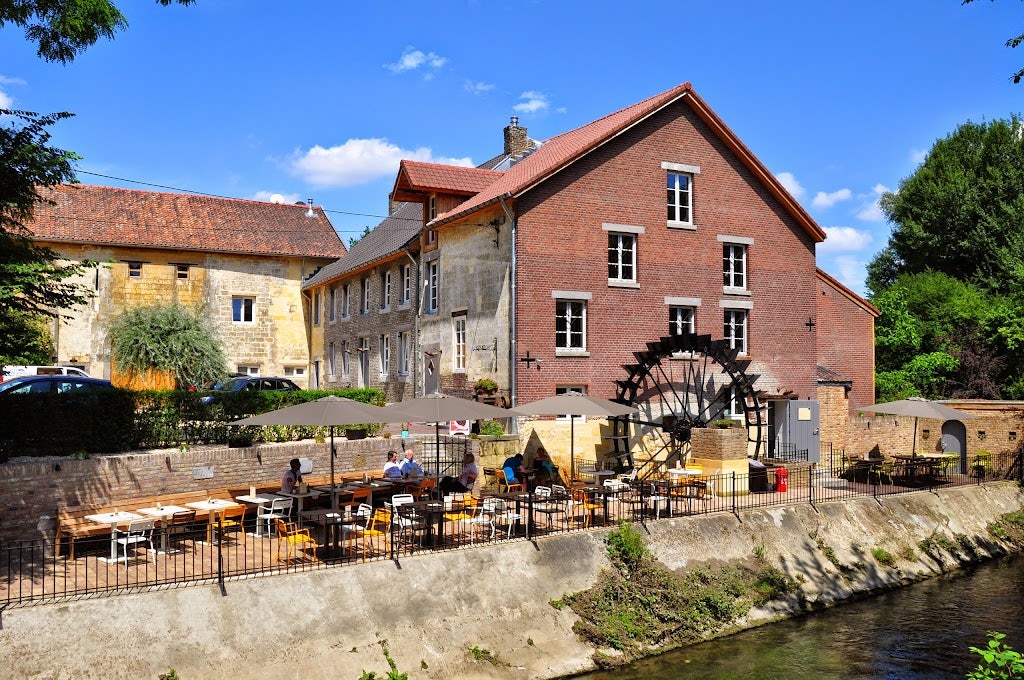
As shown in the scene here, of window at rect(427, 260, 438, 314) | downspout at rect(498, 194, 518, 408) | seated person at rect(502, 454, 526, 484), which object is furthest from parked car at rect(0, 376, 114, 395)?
window at rect(427, 260, 438, 314)

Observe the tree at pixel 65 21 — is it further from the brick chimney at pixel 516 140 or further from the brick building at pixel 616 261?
the brick chimney at pixel 516 140

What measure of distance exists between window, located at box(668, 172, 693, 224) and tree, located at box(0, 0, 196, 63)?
14.9 metres

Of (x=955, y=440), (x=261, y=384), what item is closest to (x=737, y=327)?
(x=955, y=440)

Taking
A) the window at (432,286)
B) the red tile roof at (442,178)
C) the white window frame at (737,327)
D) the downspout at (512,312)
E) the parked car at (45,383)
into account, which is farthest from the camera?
the window at (432,286)

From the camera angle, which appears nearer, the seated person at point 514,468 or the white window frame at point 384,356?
the seated person at point 514,468

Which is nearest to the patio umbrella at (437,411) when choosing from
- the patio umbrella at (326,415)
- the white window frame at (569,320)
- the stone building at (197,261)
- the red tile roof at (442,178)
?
the patio umbrella at (326,415)

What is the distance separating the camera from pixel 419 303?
27297 millimetres

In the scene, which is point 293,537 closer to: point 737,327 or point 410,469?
point 410,469

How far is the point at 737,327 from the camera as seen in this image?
25828 mm

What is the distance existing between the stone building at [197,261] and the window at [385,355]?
802 centimetres

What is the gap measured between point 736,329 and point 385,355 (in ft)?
40.5

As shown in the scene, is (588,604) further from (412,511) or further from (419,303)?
(419,303)

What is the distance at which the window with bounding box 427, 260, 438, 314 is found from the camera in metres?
26.4

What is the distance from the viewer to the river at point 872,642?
43.8 ft
